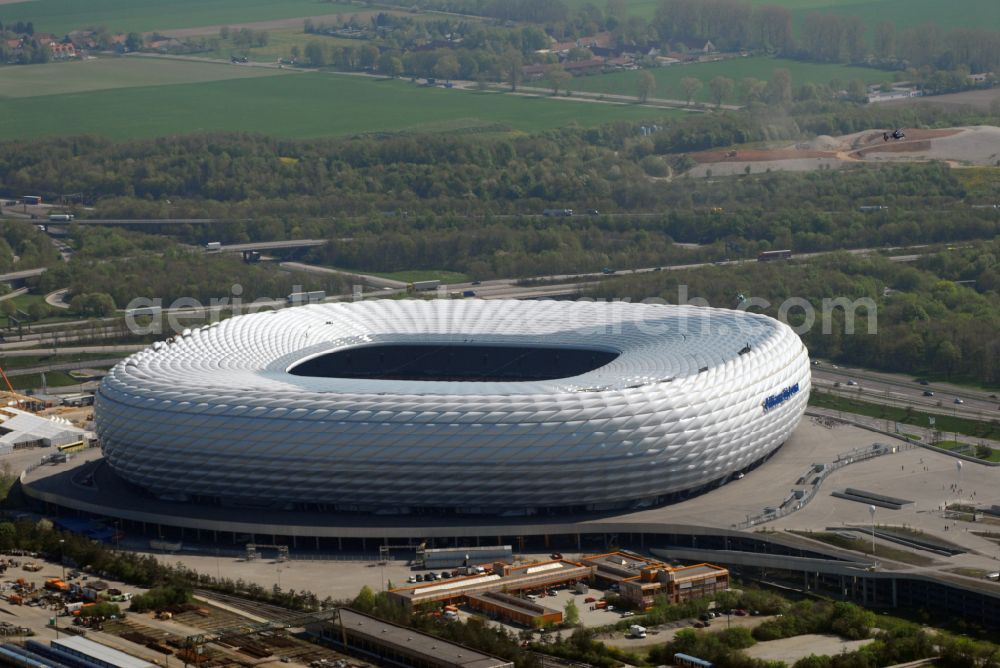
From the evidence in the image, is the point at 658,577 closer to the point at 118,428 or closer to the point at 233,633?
the point at 233,633

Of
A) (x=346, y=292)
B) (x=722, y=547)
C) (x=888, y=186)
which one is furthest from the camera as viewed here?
(x=888, y=186)

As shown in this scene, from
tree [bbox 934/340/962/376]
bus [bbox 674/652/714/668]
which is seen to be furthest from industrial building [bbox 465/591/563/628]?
tree [bbox 934/340/962/376]

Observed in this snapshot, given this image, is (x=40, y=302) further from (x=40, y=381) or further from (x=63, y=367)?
(x=40, y=381)

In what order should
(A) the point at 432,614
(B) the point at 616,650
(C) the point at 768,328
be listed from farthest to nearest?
(C) the point at 768,328, (A) the point at 432,614, (B) the point at 616,650

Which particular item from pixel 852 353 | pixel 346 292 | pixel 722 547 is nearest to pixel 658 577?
pixel 722 547

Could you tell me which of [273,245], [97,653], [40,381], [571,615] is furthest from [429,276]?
[97,653]
